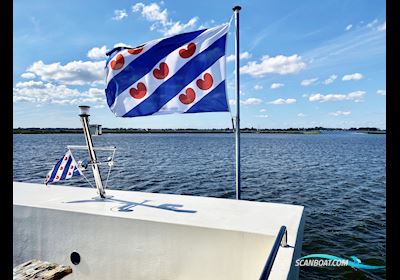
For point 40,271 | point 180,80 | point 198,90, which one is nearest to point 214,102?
point 198,90

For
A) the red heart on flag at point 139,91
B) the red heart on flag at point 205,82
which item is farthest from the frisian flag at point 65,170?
the red heart on flag at point 205,82

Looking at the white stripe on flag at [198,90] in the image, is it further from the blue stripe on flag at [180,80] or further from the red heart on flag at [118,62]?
the red heart on flag at [118,62]

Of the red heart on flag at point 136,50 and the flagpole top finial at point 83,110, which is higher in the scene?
the red heart on flag at point 136,50

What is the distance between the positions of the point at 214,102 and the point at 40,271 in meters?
3.46

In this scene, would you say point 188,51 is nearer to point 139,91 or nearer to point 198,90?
point 198,90

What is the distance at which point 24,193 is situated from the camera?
496 centimetres

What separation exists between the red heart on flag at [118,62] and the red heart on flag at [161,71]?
580 millimetres

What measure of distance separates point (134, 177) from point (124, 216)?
53.2 feet

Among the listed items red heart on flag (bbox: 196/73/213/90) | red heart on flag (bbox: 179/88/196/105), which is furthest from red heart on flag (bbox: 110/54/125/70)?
red heart on flag (bbox: 196/73/213/90)

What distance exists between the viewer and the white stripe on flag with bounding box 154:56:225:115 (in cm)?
441

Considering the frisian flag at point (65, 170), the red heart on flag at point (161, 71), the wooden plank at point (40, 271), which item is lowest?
the wooden plank at point (40, 271)

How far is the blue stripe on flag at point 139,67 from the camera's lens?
183 inches
